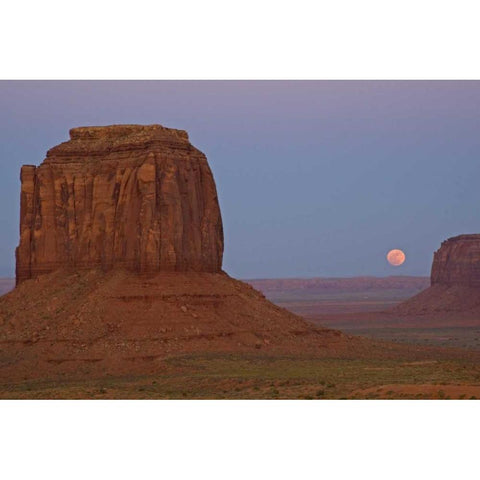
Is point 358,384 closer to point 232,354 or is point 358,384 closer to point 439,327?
point 232,354

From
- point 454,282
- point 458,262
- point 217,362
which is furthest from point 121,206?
point 454,282

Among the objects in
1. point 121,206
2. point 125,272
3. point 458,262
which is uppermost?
point 458,262

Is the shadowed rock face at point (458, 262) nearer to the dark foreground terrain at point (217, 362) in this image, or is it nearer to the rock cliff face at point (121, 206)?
the dark foreground terrain at point (217, 362)

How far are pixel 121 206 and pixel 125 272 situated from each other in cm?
398

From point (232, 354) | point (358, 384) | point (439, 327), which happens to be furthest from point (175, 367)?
point (439, 327)

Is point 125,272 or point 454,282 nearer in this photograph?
point 125,272

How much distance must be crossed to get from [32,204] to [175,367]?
1838cm

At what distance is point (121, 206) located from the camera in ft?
229

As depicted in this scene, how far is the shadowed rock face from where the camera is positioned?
5940 inches

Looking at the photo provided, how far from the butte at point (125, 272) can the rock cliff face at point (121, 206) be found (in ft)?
0.27

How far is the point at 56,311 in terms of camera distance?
67562 mm

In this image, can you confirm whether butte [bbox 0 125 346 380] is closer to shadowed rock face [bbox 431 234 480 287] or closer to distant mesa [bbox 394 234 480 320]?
distant mesa [bbox 394 234 480 320]

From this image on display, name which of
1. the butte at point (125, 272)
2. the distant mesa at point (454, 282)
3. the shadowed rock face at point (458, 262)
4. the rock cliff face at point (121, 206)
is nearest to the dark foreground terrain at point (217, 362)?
the butte at point (125, 272)

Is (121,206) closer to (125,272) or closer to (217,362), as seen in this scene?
(125,272)
